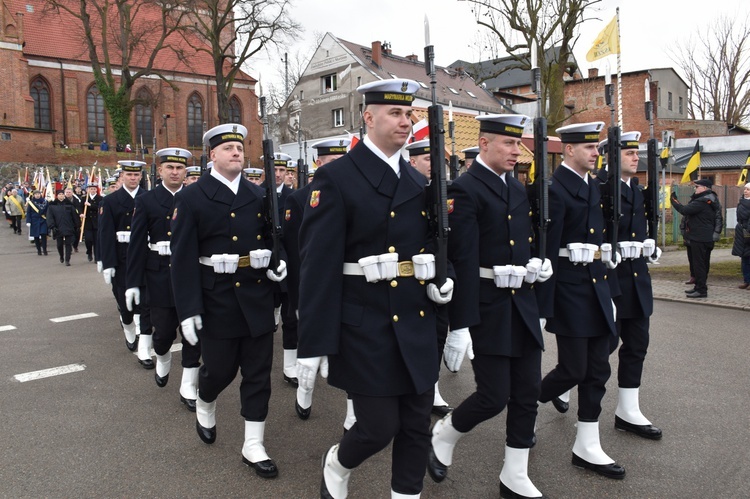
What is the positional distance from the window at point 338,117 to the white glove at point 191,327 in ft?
130

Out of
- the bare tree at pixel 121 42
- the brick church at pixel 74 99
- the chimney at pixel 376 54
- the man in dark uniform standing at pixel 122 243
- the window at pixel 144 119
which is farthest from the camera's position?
the window at pixel 144 119

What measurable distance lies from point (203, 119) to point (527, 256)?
56728 mm

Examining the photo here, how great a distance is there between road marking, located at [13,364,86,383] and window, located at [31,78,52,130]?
163ft

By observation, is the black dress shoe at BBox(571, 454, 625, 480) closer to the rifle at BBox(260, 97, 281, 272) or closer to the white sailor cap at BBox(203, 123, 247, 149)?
the rifle at BBox(260, 97, 281, 272)

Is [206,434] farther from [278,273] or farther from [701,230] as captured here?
[701,230]

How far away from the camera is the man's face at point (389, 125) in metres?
3.10

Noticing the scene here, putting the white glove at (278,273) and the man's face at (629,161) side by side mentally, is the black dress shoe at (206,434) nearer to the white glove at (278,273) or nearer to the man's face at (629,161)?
the white glove at (278,273)

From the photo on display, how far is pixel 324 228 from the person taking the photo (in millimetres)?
3006

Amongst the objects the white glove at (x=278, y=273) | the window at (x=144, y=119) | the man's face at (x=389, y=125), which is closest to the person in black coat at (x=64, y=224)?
the white glove at (x=278, y=273)

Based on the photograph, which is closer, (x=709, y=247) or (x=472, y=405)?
(x=472, y=405)

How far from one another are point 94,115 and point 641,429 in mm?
54588

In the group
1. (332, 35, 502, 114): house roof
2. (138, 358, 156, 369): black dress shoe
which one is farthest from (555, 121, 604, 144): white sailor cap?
(332, 35, 502, 114): house roof

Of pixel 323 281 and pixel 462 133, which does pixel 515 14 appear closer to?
pixel 462 133

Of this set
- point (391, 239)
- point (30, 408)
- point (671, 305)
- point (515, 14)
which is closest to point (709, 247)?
point (671, 305)
